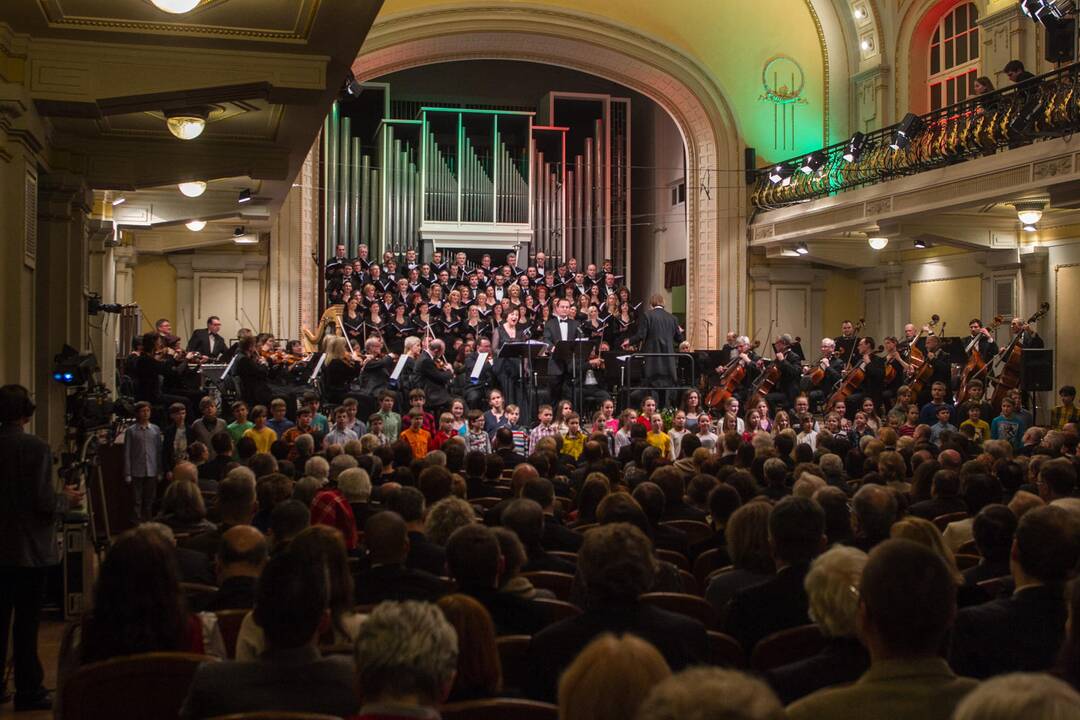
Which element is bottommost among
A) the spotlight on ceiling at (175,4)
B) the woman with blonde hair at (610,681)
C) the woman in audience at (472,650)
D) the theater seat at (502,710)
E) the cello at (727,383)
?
the theater seat at (502,710)

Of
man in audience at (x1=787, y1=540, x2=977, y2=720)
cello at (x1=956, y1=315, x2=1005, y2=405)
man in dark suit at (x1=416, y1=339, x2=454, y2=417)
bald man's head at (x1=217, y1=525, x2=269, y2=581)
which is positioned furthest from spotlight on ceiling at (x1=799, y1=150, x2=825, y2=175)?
man in audience at (x1=787, y1=540, x2=977, y2=720)

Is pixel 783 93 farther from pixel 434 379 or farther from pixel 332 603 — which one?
pixel 332 603

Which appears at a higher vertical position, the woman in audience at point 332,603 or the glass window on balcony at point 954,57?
the glass window on balcony at point 954,57

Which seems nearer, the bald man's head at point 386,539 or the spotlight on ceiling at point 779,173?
the bald man's head at point 386,539

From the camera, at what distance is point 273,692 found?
2283 millimetres

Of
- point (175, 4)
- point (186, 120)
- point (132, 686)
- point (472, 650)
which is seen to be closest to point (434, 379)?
point (186, 120)

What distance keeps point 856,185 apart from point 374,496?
34.0 feet

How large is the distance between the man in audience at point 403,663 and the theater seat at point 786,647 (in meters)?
1.22

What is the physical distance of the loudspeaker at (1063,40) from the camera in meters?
11.3

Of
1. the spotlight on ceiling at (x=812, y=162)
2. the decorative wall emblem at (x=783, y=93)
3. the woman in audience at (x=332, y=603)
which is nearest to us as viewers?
the woman in audience at (x=332, y=603)

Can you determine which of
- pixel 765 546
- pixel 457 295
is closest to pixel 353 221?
pixel 457 295

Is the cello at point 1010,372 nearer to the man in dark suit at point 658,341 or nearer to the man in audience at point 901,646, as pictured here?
the man in dark suit at point 658,341

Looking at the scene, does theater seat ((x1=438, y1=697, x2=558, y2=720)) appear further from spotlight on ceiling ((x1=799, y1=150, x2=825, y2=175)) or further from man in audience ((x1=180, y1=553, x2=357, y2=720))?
spotlight on ceiling ((x1=799, y1=150, x2=825, y2=175))

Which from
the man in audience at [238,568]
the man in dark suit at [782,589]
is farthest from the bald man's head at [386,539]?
the man in dark suit at [782,589]
